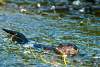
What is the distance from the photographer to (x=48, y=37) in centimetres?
931

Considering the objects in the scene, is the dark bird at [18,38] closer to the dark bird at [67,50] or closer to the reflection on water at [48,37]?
the reflection on water at [48,37]

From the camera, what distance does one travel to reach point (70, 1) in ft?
46.6

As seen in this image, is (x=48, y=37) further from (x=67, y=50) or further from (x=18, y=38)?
(x=67, y=50)

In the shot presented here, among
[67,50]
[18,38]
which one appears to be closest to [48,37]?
[18,38]

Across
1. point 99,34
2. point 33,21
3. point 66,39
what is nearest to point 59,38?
point 66,39

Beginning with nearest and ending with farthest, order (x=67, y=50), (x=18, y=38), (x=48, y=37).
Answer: (x=67, y=50) → (x=18, y=38) → (x=48, y=37)

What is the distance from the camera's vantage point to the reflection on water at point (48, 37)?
7.38 m

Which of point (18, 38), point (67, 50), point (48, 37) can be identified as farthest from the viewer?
point (48, 37)

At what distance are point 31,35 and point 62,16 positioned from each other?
8.61ft

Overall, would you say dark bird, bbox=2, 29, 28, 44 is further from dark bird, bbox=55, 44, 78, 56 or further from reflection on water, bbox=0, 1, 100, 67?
dark bird, bbox=55, 44, 78, 56

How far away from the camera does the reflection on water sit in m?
7.38

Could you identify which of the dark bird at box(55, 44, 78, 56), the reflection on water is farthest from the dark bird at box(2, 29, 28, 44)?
the dark bird at box(55, 44, 78, 56)

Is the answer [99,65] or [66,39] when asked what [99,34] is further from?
[99,65]

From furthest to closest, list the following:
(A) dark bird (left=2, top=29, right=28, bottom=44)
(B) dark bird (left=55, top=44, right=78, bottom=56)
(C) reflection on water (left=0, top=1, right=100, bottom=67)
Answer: (A) dark bird (left=2, top=29, right=28, bottom=44) < (B) dark bird (left=55, top=44, right=78, bottom=56) < (C) reflection on water (left=0, top=1, right=100, bottom=67)
